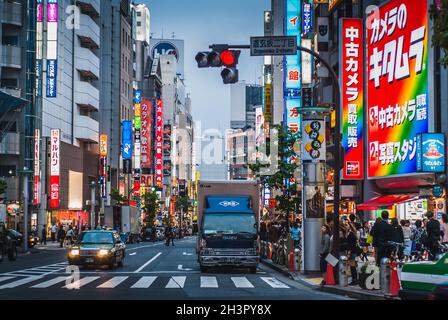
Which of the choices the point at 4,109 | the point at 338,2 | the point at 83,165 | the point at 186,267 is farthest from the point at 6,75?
the point at 186,267

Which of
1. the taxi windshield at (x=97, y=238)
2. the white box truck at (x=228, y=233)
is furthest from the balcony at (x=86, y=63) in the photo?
the white box truck at (x=228, y=233)

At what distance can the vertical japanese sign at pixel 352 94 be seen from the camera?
166 ft

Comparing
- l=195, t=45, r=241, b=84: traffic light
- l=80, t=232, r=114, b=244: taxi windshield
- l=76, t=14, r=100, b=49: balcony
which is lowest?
l=80, t=232, r=114, b=244: taxi windshield

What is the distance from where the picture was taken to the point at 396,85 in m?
44.9

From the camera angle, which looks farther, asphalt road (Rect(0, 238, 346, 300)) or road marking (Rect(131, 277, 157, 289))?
road marking (Rect(131, 277, 157, 289))

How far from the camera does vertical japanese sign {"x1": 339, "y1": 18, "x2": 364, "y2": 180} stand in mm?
50688

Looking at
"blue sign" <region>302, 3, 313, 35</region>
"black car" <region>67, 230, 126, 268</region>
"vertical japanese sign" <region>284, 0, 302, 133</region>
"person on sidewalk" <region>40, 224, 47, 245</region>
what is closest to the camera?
"black car" <region>67, 230, 126, 268</region>

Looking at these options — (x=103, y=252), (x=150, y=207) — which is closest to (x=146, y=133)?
(x=150, y=207)

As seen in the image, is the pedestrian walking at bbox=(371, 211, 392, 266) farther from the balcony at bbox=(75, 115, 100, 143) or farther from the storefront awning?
the balcony at bbox=(75, 115, 100, 143)

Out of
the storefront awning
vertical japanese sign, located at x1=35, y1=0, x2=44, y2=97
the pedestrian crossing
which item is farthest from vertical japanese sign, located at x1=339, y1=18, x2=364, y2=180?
vertical japanese sign, located at x1=35, y1=0, x2=44, y2=97

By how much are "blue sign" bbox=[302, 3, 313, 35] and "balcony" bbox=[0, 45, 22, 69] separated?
76.9 feet

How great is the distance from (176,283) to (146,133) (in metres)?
94.0

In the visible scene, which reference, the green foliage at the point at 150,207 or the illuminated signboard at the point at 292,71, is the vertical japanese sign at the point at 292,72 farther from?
the green foliage at the point at 150,207

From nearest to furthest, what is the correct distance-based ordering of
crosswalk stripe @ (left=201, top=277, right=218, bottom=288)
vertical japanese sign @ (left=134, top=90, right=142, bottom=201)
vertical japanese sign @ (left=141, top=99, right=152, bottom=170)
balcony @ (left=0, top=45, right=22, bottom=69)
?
crosswalk stripe @ (left=201, top=277, right=218, bottom=288)
balcony @ (left=0, top=45, right=22, bottom=69)
vertical japanese sign @ (left=134, top=90, right=142, bottom=201)
vertical japanese sign @ (left=141, top=99, right=152, bottom=170)
